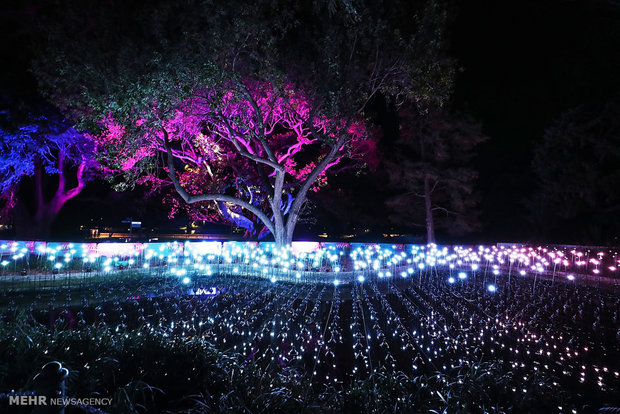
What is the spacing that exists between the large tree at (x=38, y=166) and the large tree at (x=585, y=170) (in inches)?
884

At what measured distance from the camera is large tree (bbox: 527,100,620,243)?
1664cm

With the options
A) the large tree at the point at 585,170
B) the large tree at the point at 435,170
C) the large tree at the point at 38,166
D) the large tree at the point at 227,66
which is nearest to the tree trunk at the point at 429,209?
the large tree at the point at 435,170

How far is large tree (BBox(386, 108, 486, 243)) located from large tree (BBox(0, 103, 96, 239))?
16241 mm

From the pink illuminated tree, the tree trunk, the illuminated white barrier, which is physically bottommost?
the illuminated white barrier

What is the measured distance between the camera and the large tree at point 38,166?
47.0 ft

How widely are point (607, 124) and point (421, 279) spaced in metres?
11.8

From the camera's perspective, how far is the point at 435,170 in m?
20.1

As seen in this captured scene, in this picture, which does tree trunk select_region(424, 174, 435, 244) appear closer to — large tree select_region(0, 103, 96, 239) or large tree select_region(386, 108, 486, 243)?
large tree select_region(386, 108, 486, 243)

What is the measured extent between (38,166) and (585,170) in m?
27.5

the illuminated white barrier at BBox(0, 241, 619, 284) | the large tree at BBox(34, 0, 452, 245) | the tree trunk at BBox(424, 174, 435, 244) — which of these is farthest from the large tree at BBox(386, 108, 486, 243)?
the large tree at BBox(34, 0, 452, 245)

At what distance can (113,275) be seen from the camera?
40.6 feet

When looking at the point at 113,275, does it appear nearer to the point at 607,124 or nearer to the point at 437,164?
the point at 437,164

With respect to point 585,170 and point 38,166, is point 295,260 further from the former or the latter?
point 38,166

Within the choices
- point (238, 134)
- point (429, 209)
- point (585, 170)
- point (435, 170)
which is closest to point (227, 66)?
point (238, 134)
